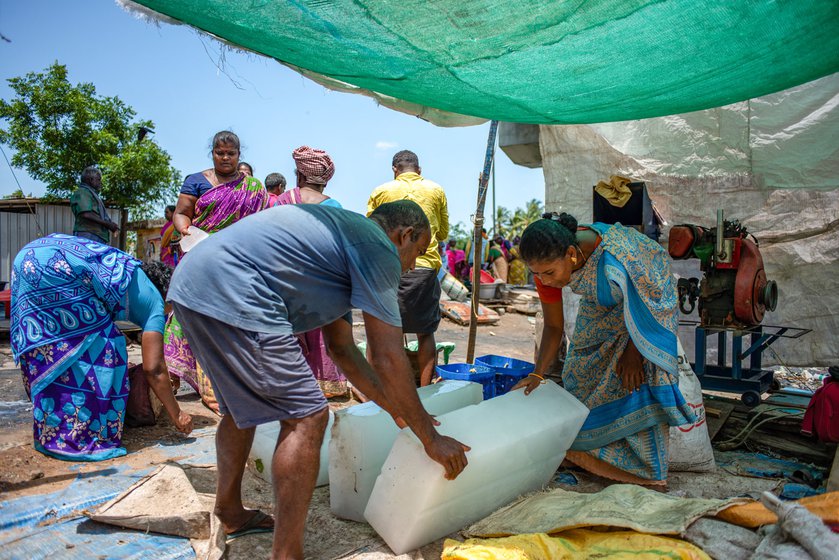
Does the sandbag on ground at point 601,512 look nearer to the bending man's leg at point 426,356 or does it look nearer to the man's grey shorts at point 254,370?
the man's grey shorts at point 254,370

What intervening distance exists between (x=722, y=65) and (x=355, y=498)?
2870 mm

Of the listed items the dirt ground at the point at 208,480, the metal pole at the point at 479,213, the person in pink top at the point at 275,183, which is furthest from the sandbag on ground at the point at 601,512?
the person in pink top at the point at 275,183

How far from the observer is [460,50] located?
9.66 ft

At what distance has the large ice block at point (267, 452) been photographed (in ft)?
8.86

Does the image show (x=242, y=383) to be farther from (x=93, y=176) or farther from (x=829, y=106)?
(x=829, y=106)

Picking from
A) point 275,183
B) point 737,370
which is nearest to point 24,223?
point 275,183

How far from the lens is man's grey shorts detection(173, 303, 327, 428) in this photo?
186 centimetres

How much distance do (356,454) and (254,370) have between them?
0.68 meters

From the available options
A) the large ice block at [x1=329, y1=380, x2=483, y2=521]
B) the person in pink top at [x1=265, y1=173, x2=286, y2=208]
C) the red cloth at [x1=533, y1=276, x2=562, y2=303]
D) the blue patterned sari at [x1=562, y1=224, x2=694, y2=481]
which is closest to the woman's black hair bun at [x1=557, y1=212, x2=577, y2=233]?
the blue patterned sari at [x1=562, y1=224, x2=694, y2=481]

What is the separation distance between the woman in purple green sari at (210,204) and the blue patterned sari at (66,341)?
814 mm

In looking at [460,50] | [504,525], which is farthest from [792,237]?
[504,525]

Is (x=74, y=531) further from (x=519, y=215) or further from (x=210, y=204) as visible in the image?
(x=519, y=215)

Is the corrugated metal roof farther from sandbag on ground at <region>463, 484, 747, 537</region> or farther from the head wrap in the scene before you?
sandbag on ground at <region>463, 484, 747, 537</region>

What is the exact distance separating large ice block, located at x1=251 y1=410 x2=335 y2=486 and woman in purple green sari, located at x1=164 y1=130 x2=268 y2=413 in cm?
119
